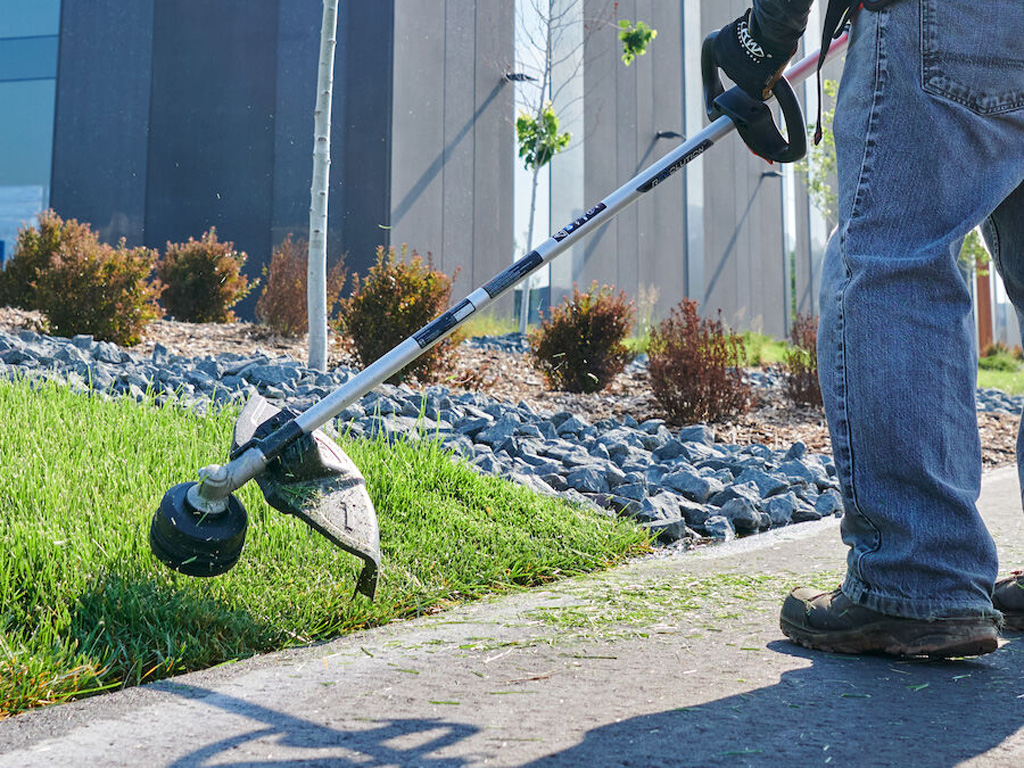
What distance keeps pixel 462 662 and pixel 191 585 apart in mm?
633

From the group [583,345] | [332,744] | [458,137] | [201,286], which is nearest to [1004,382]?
[458,137]

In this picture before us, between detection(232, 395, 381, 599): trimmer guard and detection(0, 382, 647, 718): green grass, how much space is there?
21 cm

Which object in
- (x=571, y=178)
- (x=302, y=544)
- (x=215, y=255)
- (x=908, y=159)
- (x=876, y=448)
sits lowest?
(x=302, y=544)

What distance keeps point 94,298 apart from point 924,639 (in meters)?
6.20

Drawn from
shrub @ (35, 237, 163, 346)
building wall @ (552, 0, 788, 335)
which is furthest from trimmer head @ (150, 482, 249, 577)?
building wall @ (552, 0, 788, 335)

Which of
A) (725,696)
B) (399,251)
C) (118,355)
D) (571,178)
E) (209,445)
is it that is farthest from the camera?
(571,178)

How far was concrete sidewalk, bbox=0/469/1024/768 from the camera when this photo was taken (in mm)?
1286

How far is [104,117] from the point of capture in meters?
12.7

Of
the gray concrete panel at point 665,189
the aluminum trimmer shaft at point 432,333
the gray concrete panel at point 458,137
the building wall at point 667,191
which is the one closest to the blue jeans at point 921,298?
the aluminum trimmer shaft at point 432,333

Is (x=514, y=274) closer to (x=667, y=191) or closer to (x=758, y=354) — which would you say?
(x=758, y=354)

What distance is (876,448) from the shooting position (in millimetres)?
1679

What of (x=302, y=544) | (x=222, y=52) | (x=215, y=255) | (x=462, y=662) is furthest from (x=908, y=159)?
(x=222, y=52)

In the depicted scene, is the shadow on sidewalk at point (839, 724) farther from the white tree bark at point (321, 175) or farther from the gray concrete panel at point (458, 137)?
the gray concrete panel at point (458, 137)

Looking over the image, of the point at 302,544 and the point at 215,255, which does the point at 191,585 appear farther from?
the point at 215,255
